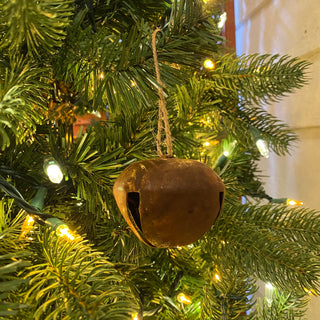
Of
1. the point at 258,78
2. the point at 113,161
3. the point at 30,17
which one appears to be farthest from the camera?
the point at 258,78

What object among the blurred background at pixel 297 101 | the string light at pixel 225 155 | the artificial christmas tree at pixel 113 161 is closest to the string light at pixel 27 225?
the artificial christmas tree at pixel 113 161

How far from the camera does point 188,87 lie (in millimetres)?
406

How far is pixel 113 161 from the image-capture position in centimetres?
30

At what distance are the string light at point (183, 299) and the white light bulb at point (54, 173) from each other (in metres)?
0.24

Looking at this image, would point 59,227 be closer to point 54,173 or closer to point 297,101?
point 54,173

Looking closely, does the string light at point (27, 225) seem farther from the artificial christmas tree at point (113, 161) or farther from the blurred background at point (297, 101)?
the blurred background at point (297, 101)

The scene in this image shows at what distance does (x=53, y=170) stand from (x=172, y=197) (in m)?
0.11

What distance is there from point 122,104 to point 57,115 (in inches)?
4.4

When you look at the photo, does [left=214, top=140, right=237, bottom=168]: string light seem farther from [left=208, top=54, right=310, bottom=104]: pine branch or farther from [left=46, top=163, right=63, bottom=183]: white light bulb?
[left=46, top=163, right=63, bottom=183]: white light bulb

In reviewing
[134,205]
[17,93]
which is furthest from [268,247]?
[17,93]

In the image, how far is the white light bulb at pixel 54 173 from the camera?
0.90 ft

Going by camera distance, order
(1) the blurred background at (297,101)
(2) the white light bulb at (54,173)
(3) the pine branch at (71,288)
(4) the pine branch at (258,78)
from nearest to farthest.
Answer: (3) the pine branch at (71,288) < (2) the white light bulb at (54,173) < (4) the pine branch at (258,78) < (1) the blurred background at (297,101)

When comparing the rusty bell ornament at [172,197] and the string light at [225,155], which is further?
the string light at [225,155]

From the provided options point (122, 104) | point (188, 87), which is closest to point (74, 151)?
point (122, 104)
